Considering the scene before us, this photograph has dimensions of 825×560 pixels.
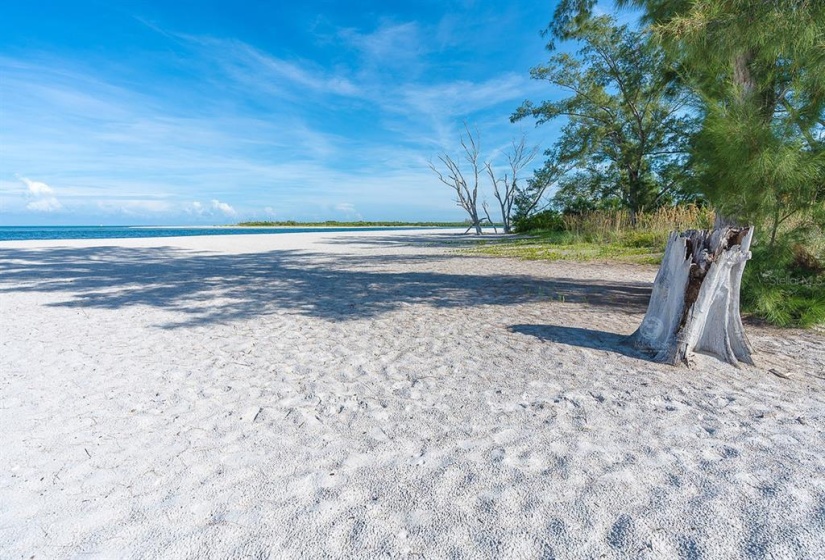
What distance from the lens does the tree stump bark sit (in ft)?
12.5

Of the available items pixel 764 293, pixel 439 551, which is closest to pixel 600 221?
pixel 764 293

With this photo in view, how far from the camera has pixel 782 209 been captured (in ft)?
15.3

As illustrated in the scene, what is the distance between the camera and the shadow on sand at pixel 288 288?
6.31 meters

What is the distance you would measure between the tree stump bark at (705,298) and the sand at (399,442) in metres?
0.19

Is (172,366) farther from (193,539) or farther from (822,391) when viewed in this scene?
(822,391)

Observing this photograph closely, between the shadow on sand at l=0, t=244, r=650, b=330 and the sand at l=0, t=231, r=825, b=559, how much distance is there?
102 centimetres

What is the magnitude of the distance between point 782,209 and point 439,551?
525 centimetres

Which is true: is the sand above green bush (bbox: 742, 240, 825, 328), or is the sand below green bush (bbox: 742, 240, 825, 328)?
below

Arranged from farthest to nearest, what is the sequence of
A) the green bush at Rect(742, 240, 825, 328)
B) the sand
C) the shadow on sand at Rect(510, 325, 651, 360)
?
the green bush at Rect(742, 240, 825, 328), the shadow on sand at Rect(510, 325, 651, 360), the sand

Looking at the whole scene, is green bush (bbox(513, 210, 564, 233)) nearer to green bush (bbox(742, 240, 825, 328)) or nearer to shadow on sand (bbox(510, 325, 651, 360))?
green bush (bbox(742, 240, 825, 328))

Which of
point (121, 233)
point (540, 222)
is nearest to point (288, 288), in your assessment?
point (540, 222)

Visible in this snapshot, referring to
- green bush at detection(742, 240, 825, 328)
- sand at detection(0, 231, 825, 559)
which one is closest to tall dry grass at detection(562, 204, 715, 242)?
green bush at detection(742, 240, 825, 328)

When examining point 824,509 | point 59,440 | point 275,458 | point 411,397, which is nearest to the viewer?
point 824,509

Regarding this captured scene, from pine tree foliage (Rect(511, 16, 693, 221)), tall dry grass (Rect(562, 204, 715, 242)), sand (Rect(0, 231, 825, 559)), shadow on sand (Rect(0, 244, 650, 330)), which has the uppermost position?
pine tree foliage (Rect(511, 16, 693, 221))
